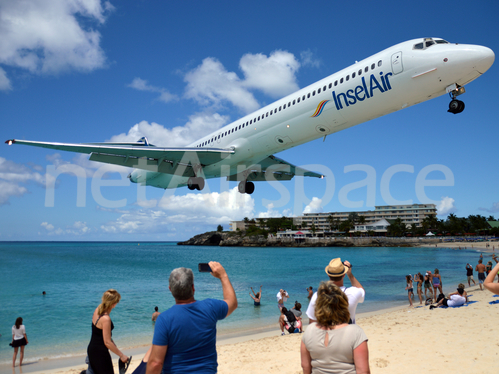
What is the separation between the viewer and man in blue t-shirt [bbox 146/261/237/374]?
8.62 ft

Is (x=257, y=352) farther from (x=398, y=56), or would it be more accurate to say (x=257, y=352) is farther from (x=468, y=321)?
(x=398, y=56)

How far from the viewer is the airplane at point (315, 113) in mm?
Answer: 10594

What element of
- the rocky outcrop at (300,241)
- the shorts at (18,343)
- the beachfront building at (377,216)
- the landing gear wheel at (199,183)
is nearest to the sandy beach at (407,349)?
the shorts at (18,343)

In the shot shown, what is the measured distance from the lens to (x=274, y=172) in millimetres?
22672

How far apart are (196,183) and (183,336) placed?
18672mm

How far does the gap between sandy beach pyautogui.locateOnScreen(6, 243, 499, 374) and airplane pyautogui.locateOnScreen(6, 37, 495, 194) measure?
6.84 m

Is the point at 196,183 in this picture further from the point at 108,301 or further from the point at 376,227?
the point at 376,227

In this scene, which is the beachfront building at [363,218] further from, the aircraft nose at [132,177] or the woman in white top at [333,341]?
the woman in white top at [333,341]

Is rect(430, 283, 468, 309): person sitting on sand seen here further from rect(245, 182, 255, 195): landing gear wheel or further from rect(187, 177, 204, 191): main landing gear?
rect(187, 177, 204, 191): main landing gear

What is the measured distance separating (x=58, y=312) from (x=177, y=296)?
23.0 m

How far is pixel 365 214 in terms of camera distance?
164000 millimetres

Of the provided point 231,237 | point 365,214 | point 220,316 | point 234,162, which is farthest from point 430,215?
point 220,316

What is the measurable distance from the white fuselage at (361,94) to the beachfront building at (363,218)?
137700 millimetres

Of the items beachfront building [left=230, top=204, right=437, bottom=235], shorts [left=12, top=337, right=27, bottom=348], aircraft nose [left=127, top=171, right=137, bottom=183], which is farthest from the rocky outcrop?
shorts [left=12, top=337, right=27, bottom=348]
